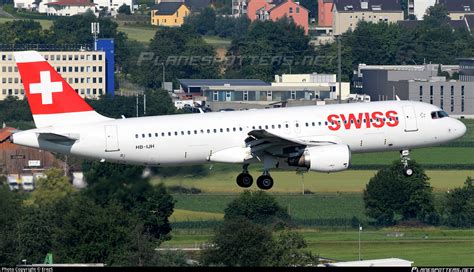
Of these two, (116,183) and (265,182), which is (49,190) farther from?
(116,183)

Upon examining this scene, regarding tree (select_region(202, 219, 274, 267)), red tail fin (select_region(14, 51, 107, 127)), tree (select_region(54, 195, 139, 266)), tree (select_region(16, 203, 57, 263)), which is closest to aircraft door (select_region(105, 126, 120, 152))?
red tail fin (select_region(14, 51, 107, 127))

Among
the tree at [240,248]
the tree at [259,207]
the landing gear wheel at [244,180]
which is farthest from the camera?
the tree at [259,207]

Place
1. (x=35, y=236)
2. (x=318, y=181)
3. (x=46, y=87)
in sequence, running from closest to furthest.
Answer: (x=46, y=87) → (x=35, y=236) → (x=318, y=181)

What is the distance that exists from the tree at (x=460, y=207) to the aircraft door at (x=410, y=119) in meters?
61.7

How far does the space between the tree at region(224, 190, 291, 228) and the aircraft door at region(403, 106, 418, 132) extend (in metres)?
51.5

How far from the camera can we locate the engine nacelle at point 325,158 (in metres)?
101

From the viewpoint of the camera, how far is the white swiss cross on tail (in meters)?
102

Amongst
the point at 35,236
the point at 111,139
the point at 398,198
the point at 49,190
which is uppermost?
the point at 111,139

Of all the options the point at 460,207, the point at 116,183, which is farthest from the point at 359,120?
the point at 460,207

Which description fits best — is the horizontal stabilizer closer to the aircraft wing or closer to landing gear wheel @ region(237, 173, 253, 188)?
the aircraft wing

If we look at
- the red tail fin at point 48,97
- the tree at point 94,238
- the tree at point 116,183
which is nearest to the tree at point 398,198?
the tree at point 94,238

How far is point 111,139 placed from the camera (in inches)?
3935

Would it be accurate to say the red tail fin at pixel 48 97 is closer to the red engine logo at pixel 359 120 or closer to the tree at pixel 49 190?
the tree at pixel 49 190

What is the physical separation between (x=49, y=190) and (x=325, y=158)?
78.1 ft
